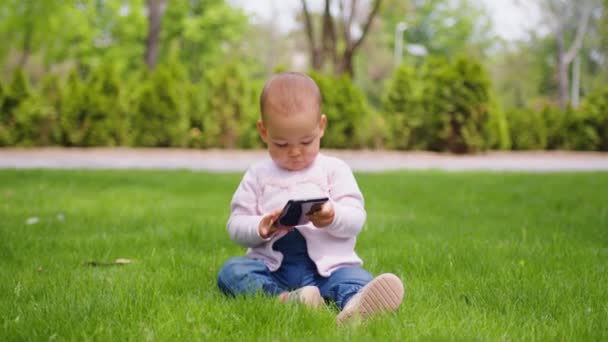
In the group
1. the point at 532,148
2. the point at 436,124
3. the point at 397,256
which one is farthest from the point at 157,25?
the point at 397,256

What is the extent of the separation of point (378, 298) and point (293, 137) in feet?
2.79

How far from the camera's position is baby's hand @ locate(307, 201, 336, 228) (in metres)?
2.79

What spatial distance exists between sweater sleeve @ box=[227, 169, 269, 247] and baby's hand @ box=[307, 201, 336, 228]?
27 cm

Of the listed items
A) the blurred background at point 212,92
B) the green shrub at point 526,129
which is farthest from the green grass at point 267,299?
the green shrub at point 526,129

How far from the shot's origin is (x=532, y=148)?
69.5 feet

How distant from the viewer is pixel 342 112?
1730cm

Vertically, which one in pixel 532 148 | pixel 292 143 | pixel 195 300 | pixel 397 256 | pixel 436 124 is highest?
pixel 292 143

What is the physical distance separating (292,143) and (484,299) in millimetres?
1157

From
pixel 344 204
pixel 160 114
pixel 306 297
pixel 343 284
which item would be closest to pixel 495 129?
pixel 160 114

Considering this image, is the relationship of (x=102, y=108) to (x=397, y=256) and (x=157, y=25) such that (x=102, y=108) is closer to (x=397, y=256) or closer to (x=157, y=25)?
(x=157, y=25)

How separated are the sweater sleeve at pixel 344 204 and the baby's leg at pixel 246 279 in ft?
1.22

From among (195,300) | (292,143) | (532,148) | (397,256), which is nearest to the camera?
(195,300)

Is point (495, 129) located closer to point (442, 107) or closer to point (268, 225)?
point (442, 107)

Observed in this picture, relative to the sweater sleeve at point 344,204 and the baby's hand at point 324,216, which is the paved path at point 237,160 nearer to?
the sweater sleeve at point 344,204
